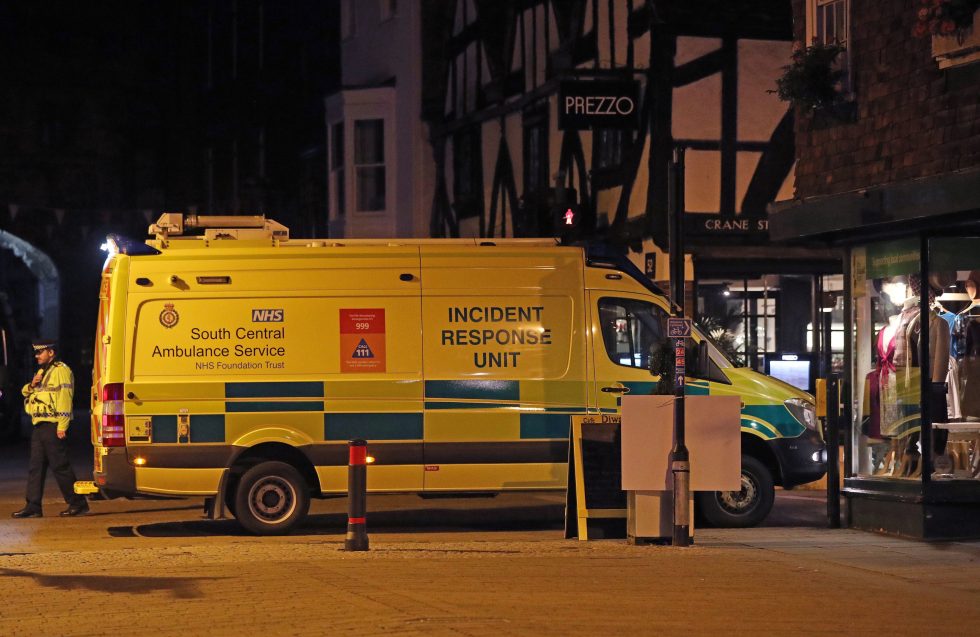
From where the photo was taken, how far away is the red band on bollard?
12.7 metres

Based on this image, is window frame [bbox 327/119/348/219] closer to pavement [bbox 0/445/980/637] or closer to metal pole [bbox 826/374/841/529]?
pavement [bbox 0/445/980/637]

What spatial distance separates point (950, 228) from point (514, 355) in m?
4.12

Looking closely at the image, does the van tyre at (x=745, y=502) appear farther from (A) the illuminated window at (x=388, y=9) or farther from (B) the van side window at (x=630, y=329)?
(A) the illuminated window at (x=388, y=9)

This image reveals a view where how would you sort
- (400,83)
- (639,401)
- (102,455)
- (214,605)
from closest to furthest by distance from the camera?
(214,605), (639,401), (102,455), (400,83)

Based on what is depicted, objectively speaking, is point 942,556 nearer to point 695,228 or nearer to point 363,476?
point 363,476

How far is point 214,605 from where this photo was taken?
9953mm

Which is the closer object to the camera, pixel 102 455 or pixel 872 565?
pixel 872 565

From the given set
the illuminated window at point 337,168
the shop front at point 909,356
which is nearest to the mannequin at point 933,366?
the shop front at point 909,356

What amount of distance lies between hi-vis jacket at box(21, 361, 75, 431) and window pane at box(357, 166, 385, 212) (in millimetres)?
17760

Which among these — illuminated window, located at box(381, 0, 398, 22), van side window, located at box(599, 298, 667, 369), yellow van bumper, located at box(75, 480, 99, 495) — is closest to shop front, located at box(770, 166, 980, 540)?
van side window, located at box(599, 298, 667, 369)

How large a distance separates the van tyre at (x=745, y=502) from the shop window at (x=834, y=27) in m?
3.71

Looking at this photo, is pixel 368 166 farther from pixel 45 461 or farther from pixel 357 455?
pixel 357 455

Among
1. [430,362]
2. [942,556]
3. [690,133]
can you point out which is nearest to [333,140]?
[690,133]

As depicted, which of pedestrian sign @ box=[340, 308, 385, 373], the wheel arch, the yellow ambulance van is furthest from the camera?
the wheel arch
